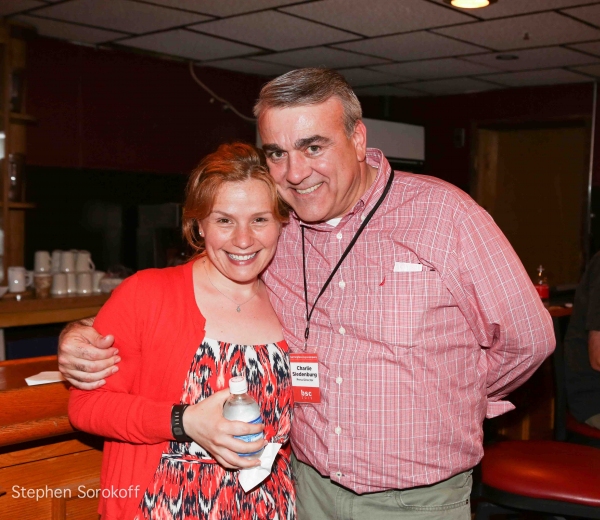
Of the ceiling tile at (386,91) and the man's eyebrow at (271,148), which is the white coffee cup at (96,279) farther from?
the man's eyebrow at (271,148)

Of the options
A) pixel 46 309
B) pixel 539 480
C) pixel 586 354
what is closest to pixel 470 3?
pixel 586 354

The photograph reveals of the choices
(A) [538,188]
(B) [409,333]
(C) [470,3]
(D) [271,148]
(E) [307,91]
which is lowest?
(B) [409,333]

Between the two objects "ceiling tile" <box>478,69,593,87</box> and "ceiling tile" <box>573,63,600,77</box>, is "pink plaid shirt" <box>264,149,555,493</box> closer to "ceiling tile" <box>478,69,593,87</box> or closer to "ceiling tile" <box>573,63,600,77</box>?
"ceiling tile" <box>573,63,600,77</box>

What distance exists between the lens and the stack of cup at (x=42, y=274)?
5.30 meters

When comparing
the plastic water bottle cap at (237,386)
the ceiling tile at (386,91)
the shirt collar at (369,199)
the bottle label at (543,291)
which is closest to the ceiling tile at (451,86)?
the ceiling tile at (386,91)

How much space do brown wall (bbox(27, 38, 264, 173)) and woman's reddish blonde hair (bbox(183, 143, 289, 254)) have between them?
14.7ft

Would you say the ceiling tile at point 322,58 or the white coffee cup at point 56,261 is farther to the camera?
the ceiling tile at point 322,58

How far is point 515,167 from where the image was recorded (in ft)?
28.7

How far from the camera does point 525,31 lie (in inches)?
203

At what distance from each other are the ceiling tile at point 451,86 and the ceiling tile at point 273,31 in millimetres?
2506

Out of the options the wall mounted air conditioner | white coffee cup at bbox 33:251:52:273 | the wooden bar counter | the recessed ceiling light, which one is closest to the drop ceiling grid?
the recessed ceiling light

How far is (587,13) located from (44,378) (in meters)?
4.21

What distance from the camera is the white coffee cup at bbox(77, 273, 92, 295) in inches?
217

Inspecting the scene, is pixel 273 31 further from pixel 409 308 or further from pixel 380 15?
pixel 409 308
